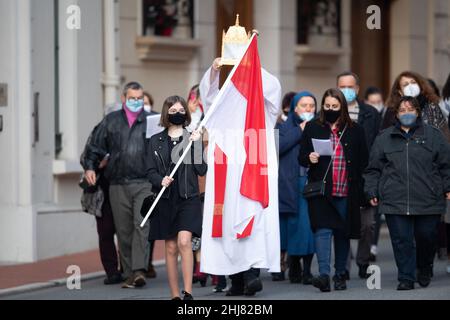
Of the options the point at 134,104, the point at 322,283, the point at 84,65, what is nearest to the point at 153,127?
the point at 134,104

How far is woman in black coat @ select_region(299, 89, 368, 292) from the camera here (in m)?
14.7

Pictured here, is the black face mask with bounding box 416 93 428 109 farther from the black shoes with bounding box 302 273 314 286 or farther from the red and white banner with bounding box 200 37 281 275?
the red and white banner with bounding box 200 37 281 275

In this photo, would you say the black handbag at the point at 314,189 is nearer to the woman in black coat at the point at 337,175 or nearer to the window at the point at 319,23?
the woman in black coat at the point at 337,175

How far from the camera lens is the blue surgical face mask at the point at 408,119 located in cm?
1439

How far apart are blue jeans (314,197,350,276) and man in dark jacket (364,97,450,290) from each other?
382mm

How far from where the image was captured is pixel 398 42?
88.0 ft

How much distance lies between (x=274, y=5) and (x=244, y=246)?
9878 millimetres

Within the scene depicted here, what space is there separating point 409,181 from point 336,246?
1129mm

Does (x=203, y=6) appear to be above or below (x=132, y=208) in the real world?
above

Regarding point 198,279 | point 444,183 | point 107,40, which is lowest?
point 198,279

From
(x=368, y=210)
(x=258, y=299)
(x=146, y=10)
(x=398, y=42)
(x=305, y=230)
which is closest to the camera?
(x=258, y=299)

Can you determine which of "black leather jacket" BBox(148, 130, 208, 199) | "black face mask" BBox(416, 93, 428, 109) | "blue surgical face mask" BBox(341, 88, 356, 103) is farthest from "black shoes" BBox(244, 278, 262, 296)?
"black face mask" BBox(416, 93, 428, 109)
